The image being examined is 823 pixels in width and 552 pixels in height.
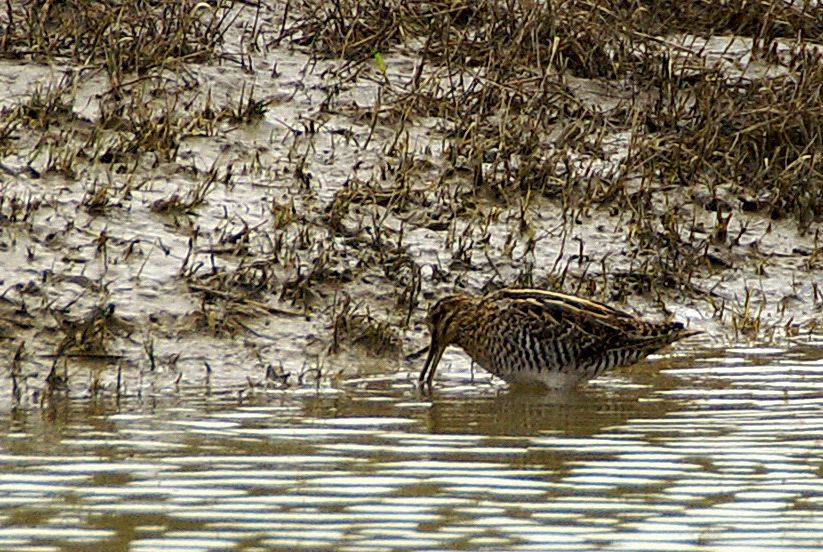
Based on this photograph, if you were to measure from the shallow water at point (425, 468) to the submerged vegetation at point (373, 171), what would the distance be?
2.48 feet

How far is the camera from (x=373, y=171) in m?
9.65

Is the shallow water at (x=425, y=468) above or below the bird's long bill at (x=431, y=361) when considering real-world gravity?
above

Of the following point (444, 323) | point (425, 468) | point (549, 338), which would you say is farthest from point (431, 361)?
point (425, 468)

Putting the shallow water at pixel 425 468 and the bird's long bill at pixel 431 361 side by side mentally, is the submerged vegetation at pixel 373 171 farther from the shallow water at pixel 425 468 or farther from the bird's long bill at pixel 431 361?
the shallow water at pixel 425 468

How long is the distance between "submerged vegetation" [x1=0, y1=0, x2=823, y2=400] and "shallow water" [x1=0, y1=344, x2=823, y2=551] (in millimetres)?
757

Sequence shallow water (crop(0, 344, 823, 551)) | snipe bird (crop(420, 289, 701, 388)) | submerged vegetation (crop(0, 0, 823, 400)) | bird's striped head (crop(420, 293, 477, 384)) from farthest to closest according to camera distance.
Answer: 1. submerged vegetation (crop(0, 0, 823, 400))
2. bird's striped head (crop(420, 293, 477, 384))
3. snipe bird (crop(420, 289, 701, 388))
4. shallow water (crop(0, 344, 823, 551))

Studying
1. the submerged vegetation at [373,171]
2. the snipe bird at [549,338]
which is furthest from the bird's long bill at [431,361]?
the submerged vegetation at [373,171]

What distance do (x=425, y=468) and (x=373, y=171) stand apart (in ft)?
12.9

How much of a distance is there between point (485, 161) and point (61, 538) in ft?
17.2

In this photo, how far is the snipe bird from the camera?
25.5ft

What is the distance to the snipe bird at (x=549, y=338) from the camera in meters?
7.76

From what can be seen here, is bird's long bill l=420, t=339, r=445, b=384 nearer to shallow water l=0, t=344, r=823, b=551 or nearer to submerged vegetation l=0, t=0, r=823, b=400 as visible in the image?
shallow water l=0, t=344, r=823, b=551

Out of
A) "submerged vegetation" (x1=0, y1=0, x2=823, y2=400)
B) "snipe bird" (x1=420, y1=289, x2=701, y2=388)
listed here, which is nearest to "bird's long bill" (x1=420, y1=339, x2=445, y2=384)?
"snipe bird" (x1=420, y1=289, x2=701, y2=388)

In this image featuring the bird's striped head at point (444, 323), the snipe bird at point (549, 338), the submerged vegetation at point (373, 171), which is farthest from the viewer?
the submerged vegetation at point (373, 171)
